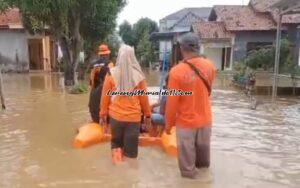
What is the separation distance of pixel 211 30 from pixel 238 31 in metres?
2.03

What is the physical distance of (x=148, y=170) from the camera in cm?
610

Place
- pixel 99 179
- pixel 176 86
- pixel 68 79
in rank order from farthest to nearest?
pixel 68 79 < pixel 99 179 < pixel 176 86

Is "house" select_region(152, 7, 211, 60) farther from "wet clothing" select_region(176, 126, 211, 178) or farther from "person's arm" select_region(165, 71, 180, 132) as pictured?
"person's arm" select_region(165, 71, 180, 132)

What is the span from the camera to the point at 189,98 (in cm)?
518

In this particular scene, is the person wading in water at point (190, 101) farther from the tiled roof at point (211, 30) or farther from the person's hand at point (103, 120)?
the tiled roof at point (211, 30)

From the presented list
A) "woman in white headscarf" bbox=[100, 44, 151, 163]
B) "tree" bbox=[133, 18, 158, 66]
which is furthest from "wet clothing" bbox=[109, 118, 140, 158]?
"tree" bbox=[133, 18, 158, 66]

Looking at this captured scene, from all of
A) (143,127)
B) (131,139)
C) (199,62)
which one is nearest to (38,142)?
(143,127)

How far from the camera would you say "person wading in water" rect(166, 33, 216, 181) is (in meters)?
5.15

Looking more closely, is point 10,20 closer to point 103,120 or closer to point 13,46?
point 13,46

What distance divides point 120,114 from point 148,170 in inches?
36.2

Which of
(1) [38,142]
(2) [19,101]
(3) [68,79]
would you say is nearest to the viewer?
(1) [38,142]

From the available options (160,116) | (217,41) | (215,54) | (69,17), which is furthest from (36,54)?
(160,116)

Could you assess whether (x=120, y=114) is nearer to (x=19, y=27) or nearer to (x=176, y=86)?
(x=176, y=86)

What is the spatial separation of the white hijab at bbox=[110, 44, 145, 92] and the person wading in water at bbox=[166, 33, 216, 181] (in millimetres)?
723
